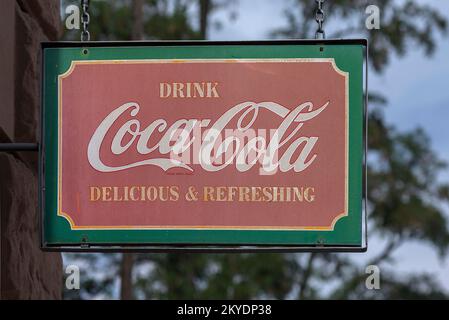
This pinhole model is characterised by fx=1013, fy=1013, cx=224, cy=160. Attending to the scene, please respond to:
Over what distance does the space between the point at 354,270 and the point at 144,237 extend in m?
19.9

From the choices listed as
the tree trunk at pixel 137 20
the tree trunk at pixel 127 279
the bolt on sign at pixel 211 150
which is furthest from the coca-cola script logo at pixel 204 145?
the tree trunk at pixel 137 20

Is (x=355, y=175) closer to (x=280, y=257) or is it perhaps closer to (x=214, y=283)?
(x=214, y=283)

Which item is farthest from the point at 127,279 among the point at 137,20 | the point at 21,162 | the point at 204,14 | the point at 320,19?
the point at 320,19

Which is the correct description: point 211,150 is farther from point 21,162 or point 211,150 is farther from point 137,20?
point 137,20

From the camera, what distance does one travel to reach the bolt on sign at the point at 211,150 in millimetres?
5887

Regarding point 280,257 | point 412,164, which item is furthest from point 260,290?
point 412,164

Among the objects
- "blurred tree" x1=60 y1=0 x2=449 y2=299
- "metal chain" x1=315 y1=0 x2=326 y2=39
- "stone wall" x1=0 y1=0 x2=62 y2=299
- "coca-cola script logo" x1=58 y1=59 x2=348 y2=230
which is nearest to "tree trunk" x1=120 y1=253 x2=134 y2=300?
"blurred tree" x1=60 y1=0 x2=449 y2=299

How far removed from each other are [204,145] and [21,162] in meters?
1.78

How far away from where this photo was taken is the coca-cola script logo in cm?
590

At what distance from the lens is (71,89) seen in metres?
6.02

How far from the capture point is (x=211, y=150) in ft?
19.4

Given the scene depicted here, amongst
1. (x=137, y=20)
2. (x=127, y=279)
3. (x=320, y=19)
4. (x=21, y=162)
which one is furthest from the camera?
(x=137, y=20)
